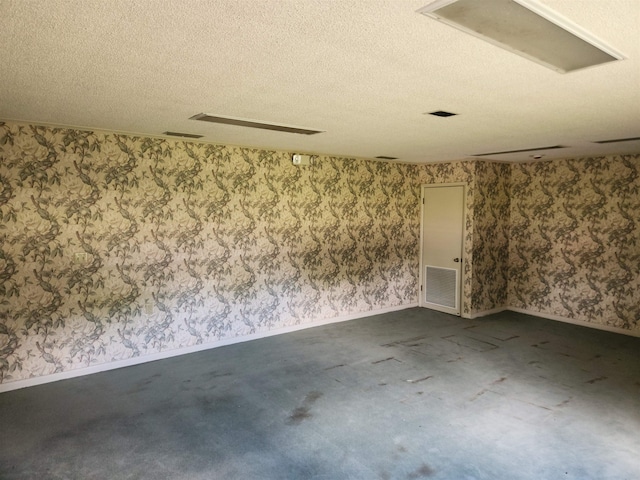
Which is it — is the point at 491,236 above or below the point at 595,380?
above

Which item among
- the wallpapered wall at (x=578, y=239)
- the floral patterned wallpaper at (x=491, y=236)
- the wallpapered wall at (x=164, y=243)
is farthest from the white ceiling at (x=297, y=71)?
the floral patterned wallpaper at (x=491, y=236)

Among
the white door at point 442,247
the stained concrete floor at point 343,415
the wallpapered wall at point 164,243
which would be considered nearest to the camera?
the stained concrete floor at point 343,415

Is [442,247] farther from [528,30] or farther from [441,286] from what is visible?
[528,30]

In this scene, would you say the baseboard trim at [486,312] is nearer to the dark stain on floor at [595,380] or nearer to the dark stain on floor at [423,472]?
the dark stain on floor at [595,380]

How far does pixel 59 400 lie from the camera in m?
3.43

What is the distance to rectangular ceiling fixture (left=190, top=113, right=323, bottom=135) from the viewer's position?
3.30 metres

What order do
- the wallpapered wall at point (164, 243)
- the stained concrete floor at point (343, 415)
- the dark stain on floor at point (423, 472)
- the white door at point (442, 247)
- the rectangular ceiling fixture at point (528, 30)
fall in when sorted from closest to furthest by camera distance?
1. the rectangular ceiling fixture at point (528, 30)
2. the dark stain on floor at point (423, 472)
3. the stained concrete floor at point (343, 415)
4. the wallpapered wall at point (164, 243)
5. the white door at point (442, 247)

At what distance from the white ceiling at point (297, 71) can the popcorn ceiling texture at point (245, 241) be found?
67 centimetres

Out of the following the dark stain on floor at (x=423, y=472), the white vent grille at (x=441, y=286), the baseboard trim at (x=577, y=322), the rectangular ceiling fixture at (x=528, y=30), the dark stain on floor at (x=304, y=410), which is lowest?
the baseboard trim at (x=577, y=322)

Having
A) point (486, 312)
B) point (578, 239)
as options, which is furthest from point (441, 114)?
point (486, 312)

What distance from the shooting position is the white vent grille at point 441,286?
6262mm

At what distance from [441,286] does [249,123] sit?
4177mm

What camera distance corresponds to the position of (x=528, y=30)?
1.72m

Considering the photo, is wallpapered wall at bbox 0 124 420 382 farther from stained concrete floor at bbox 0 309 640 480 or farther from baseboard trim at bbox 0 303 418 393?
stained concrete floor at bbox 0 309 640 480
